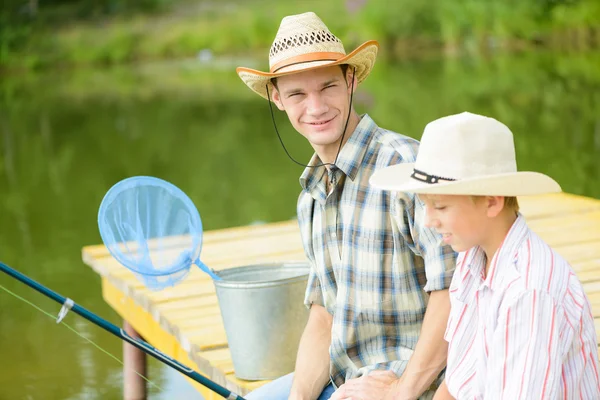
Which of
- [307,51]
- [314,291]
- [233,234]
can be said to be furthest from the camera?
[233,234]

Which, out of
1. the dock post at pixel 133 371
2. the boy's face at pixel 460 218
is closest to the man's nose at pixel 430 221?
the boy's face at pixel 460 218

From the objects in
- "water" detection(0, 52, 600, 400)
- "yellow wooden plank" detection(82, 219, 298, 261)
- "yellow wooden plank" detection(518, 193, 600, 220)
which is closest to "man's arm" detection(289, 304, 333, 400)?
"water" detection(0, 52, 600, 400)

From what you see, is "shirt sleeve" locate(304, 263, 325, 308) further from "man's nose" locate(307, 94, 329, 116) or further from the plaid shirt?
"man's nose" locate(307, 94, 329, 116)

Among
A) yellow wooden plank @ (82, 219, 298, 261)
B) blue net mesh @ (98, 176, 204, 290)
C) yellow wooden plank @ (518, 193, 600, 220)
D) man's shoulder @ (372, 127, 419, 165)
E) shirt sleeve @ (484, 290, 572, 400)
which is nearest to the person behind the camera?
shirt sleeve @ (484, 290, 572, 400)

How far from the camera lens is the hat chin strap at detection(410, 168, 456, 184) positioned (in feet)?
5.52

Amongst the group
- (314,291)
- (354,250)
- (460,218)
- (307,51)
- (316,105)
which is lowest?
(314,291)

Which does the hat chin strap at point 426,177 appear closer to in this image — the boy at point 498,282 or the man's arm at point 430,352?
the boy at point 498,282

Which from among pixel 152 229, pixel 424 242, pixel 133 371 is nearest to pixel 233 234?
pixel 133 371

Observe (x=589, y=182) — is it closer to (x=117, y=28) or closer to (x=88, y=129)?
(x=88, y=129)

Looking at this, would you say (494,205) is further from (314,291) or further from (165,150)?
(165,150)

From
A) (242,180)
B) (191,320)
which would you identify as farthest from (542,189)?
(242,180)

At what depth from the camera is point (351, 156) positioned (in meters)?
2.11

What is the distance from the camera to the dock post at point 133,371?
12.3ft

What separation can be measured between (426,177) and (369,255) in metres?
0.39
